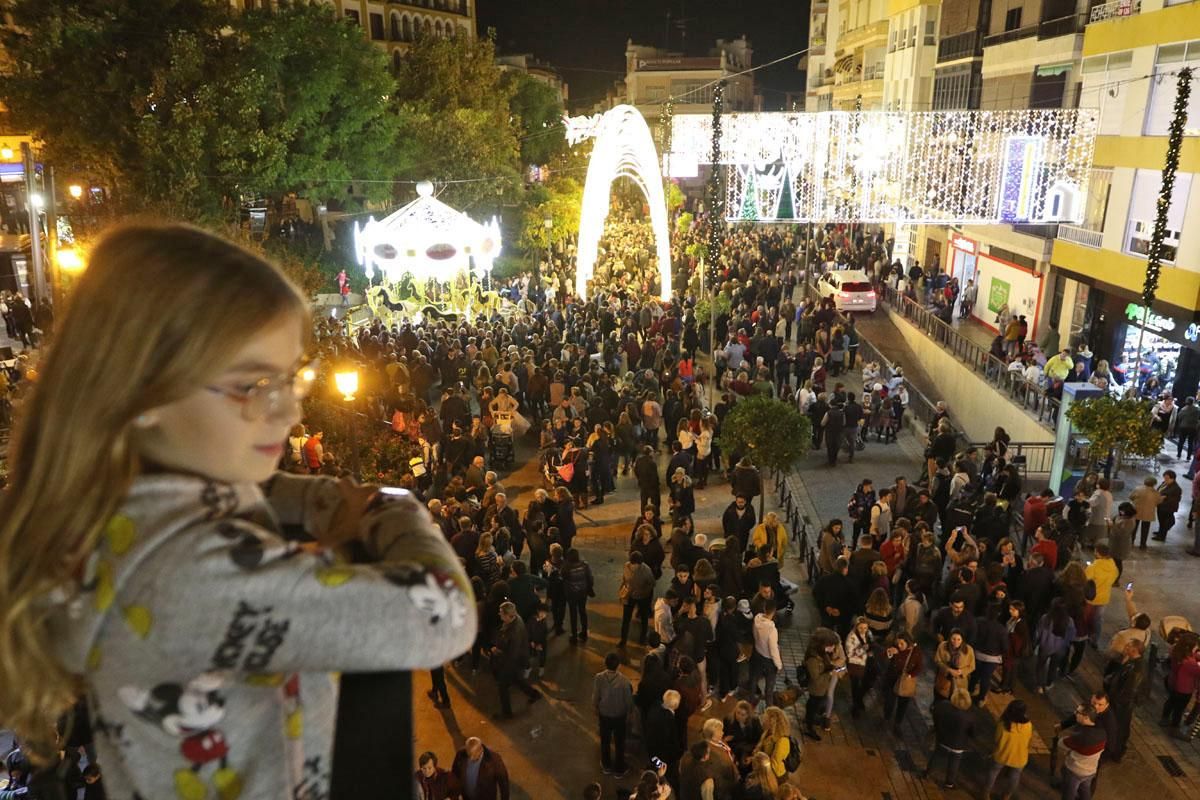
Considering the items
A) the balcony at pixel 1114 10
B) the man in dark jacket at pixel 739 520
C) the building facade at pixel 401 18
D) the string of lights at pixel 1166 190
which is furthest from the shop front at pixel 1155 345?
the building facade at pixel 401 18

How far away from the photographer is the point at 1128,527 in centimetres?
1092

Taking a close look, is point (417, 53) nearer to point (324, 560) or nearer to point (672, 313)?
point (672, 313)

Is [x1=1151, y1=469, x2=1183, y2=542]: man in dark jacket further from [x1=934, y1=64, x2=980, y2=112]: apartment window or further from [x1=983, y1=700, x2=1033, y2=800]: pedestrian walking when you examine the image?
[x1=934, y1=64, x2=980, y2=112]: apartment window

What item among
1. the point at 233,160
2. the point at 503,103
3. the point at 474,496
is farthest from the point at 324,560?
the point at 503,103

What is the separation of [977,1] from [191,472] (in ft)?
110

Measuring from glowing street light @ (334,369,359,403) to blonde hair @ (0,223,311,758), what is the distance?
30.1ft

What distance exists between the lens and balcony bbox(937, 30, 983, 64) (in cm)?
2908

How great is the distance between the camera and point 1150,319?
61.6 feet

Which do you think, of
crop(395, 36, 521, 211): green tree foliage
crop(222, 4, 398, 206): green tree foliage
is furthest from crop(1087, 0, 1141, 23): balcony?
crop(222, 4, 398, 206): green tree foliage

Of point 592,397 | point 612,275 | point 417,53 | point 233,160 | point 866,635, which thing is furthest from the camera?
point 417,53

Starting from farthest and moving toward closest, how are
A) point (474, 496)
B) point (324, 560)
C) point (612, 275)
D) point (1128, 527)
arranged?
1. point (612, 275)
2. point (474, 496)
3. point (1128, 527)
4. point (324, 560)

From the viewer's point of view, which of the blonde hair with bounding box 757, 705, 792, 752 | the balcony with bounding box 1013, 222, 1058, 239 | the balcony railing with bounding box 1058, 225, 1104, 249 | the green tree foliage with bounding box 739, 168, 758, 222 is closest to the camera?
the blonde hair with bounding box 757, 705, 792, 752

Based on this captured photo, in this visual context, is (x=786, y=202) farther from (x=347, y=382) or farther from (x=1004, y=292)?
A: (x=347, y=382)

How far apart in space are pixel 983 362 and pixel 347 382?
50.0ft
